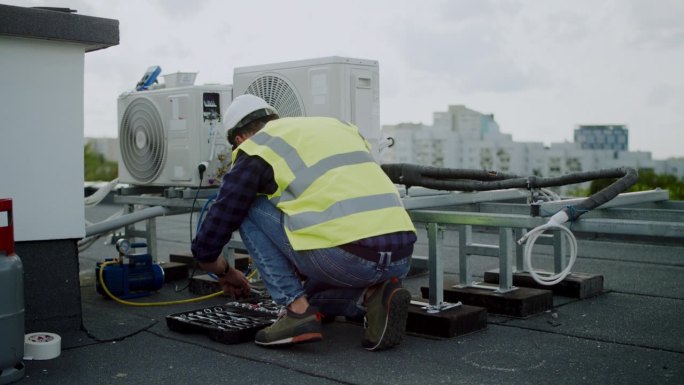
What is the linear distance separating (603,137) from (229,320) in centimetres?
3944

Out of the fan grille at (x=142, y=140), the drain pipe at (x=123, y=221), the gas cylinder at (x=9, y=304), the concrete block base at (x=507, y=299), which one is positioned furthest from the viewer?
the fan grille at (x=142, y=140)

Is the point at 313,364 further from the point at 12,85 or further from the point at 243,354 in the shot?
the point at 12,85

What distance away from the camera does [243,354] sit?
323cm

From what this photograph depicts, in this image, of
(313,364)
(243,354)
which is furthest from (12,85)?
(313,364)

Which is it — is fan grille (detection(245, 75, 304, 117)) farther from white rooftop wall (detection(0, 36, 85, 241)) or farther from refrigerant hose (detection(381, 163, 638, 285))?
white rooftop wall (detection(0, 36, 85, 241))

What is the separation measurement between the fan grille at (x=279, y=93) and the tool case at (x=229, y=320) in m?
1.13

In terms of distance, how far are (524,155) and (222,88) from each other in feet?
139

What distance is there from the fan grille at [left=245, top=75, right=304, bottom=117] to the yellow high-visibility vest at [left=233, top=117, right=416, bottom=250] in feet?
3.71

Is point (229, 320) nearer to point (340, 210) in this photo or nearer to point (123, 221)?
point (340, 210)

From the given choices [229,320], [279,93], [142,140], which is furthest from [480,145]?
[229,320]

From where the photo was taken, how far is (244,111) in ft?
11.4

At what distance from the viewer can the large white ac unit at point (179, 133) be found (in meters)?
4.74

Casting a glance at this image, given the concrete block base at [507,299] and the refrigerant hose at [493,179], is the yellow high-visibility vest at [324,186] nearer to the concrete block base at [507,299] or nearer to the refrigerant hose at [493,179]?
the refrigerant hose at [493,179]

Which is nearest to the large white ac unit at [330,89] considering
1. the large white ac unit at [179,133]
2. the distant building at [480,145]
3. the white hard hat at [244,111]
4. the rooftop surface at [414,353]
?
the large white ac unit at [179,133]
